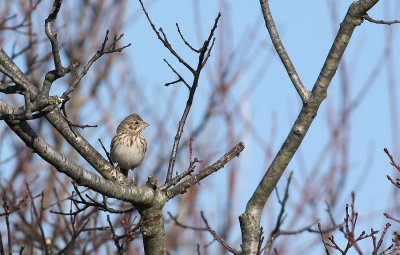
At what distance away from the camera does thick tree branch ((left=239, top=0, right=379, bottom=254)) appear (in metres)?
4.01

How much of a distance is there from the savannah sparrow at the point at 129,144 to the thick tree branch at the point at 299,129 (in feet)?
12.3

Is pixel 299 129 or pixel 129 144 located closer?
pixel 299 129

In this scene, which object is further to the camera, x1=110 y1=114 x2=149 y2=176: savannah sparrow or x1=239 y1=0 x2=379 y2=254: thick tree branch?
x1=110 y1=114 x2=149 y2=176: savannah sparrow

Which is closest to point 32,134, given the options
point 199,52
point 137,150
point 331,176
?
point 199,52

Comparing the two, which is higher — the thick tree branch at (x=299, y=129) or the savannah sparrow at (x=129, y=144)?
the savannah sparrow at (x=129, y=144)

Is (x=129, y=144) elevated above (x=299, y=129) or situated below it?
above

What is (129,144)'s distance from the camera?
8.00 m

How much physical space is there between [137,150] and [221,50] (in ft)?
11.1

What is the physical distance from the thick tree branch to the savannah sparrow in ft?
12.3

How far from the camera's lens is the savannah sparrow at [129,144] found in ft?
25.6

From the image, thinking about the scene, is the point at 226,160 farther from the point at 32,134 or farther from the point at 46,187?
the point at 46,187

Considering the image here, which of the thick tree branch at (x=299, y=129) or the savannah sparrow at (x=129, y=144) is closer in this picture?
the thick tree branch at (x=299, y=129)

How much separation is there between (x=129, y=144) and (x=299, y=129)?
4.12m

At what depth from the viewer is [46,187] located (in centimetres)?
1102
